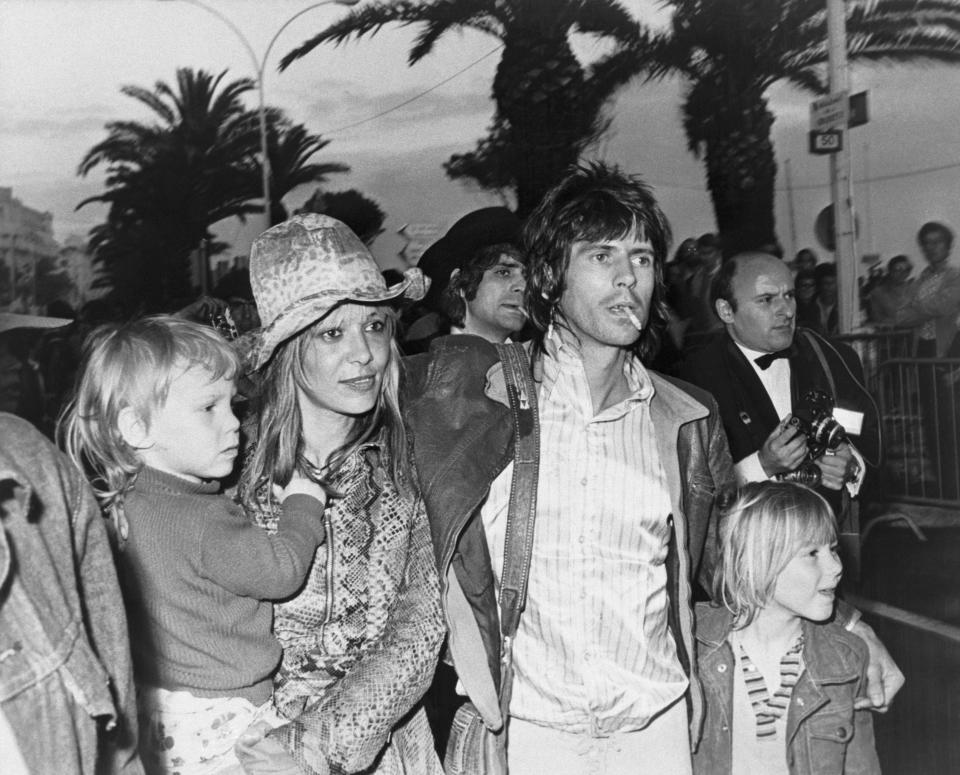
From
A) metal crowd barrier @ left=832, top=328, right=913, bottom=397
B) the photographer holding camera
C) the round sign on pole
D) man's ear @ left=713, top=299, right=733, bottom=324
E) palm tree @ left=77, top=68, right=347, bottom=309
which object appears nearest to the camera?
the photographer holding camera

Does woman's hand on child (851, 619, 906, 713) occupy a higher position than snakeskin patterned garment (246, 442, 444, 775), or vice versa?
snakeskin patterned garment (246, 442, 444, 775)

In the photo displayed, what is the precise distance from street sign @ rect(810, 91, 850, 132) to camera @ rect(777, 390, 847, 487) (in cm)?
302

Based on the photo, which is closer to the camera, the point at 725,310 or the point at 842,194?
the point at 725,310

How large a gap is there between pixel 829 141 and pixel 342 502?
4483 millimetres

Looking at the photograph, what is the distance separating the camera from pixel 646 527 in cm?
208

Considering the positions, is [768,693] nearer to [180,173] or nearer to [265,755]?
[265,755]

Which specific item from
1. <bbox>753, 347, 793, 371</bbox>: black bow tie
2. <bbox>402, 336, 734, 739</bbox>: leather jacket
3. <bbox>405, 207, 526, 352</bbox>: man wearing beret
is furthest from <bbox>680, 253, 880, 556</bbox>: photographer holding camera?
<bbox>402, 336, 734, 739</bbox>: leather jacket

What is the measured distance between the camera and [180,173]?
195 inches

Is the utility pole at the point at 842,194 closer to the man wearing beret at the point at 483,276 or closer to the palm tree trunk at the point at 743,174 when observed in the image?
the palm tree trunk at the point at 743,174

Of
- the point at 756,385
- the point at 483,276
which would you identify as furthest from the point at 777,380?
the point at 483,276

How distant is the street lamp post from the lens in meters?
4.54

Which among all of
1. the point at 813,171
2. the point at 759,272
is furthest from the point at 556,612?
the point at 813,171

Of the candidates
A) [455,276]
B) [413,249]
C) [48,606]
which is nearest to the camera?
[48,606]

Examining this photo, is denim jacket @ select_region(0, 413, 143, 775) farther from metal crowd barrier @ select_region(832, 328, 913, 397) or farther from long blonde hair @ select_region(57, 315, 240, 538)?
metal crowd barrier @ select_region(832, 328, 913, 397)
